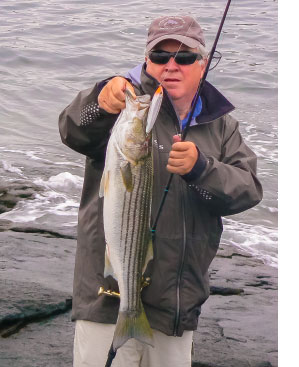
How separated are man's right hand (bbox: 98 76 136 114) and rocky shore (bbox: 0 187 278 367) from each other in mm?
2181

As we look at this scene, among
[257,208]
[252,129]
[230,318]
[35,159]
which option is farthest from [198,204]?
[252,129]

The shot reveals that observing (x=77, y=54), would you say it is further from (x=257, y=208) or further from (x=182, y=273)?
(x=182, y=273)

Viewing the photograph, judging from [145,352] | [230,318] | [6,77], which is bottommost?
[6,77]

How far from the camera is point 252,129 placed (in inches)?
484

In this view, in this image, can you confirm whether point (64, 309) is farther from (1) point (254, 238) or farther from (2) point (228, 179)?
(1) point (254, 238)

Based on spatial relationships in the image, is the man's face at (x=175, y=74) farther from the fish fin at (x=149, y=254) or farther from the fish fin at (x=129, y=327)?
the fish fin at (x=129, y=327)

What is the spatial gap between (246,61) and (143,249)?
13351mm

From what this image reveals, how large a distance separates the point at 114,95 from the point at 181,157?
0.43m

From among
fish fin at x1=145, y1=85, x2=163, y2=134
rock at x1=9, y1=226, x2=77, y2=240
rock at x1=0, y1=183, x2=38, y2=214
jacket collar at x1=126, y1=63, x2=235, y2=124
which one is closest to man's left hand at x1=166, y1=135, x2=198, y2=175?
fish fin at x1=145, y1=85, x2=163, y2=134

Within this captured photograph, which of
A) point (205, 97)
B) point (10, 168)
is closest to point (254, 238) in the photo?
point (10, 168)

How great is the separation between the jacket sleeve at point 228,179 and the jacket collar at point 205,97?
10 cm

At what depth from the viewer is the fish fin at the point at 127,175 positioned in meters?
3.09

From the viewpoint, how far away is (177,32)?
3.65 m

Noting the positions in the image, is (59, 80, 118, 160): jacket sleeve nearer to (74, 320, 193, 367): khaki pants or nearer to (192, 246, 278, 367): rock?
(74, 320, 193, 367): khaki pants
